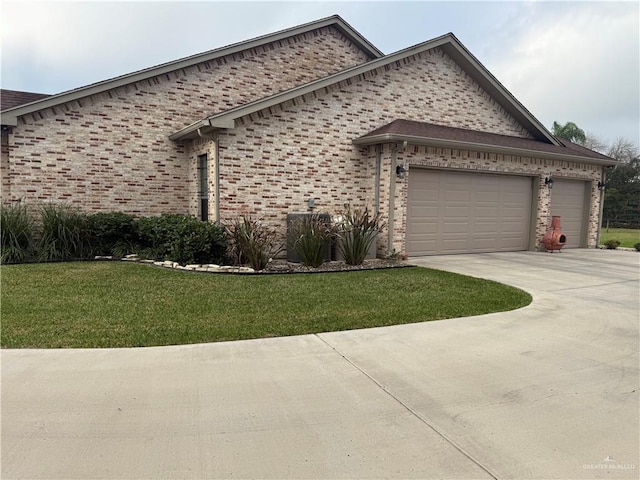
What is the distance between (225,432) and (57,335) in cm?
299

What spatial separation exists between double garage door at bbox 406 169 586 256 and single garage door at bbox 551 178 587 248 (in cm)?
5

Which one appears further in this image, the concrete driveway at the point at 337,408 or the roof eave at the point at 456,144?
the roof eave at the point at 456,144

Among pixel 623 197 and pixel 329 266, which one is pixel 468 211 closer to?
pixel 329 266

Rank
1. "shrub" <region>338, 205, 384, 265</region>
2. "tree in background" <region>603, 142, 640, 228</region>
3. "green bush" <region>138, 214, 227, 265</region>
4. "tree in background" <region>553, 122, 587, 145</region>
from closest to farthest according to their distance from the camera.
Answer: "green bush" <region>138, 214, 227, 265</region> < "shrub" <region>338, 205, 384, 265</region> < "tree in background" <region>603, 142, 640, 228</region> < "tree in background" <region>553, 122, 587, 145</region>

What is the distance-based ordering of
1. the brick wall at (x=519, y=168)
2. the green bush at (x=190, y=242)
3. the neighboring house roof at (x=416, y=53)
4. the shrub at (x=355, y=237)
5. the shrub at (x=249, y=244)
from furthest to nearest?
the brick wall at (x=519, y=168), the shrub at (x=355, y=237), the neighboring house roof at (x=416, y=53), the green bush at (x=190, y=242), the shrub at (x=249, y=244)

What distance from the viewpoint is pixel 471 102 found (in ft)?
50.6

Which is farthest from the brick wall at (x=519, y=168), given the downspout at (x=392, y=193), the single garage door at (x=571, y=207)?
the single garage door at (x=571, y=207)

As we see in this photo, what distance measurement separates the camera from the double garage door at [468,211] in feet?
41.7

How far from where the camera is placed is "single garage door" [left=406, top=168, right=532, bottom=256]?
12703 millimetres

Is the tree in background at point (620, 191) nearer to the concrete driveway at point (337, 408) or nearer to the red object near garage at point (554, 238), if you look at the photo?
the red object near garage at point (554, 238)

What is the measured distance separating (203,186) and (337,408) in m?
9.50

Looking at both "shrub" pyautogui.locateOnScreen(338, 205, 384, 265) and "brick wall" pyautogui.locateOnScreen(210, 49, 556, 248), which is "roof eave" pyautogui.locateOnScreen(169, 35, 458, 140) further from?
"shrub" pyautogui.locateOnScreen(338, 205, 384, 265)

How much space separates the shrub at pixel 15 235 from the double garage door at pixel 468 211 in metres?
9.72

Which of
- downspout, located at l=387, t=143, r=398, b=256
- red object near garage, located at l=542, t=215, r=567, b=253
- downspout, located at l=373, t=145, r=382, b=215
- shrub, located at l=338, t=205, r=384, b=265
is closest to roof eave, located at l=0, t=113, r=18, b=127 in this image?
shrub, located at l=338, t=205, r=384, b=265
